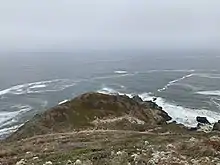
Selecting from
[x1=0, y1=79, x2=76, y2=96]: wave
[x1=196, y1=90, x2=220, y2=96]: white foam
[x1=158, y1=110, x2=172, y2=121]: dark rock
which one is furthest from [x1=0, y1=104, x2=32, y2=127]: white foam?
[x1=196, y1=90, x2=220, y2=96]: white foam

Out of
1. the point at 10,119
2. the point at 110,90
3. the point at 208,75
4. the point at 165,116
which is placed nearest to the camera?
the point at 165,116

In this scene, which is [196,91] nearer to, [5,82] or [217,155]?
[5,82]

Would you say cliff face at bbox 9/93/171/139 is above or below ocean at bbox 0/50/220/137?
above

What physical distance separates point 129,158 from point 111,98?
231 feet

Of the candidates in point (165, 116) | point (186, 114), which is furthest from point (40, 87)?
point (186, 114)

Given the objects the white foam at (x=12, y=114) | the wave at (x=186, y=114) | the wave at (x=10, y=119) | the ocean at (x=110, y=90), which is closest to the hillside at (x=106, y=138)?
the wave at (x=186, y=114)

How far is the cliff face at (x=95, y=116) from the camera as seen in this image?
63250 mm

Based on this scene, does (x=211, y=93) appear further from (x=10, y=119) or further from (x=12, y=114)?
(x=10, y=119)

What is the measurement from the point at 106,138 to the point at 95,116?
48.0 meters

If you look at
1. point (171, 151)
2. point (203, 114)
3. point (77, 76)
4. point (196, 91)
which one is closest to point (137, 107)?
point (203, 114)

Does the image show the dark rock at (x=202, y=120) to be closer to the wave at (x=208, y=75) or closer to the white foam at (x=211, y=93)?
the white foam at (x=211, y=93)

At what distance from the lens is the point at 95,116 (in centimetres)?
7500

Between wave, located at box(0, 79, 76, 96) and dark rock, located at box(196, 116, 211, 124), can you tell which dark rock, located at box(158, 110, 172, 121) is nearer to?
dark rock, located at box(196, 116, 211, 124)

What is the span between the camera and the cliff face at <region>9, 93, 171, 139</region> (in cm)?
6325
